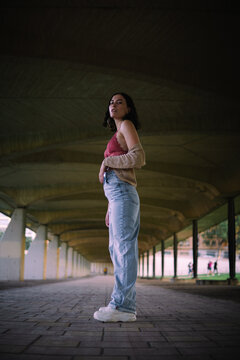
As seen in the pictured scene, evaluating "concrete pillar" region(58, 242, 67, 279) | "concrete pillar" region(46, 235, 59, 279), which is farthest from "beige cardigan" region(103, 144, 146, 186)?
"concrete pillar" region(58, 242, 67, 279)

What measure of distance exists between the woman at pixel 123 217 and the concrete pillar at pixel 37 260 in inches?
1147

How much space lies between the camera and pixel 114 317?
3.74m

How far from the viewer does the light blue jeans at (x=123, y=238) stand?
377cm

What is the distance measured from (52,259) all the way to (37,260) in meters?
6.81

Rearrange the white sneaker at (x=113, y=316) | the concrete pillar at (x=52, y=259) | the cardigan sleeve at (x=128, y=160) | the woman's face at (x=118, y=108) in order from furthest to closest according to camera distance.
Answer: the concrete pillar at (x=52, y=259), the woman's face at (x=118, y=108), the cardigan sleeve at (x=128, y=160), the white sneaker at (x=113, y=316)

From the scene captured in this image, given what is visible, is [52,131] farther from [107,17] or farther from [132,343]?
[132,343]

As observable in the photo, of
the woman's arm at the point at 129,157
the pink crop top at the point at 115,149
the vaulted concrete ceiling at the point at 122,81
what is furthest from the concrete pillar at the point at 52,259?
the woman's arm at the point at 129,157

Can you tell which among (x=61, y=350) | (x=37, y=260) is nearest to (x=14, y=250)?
(x=37, y=260)

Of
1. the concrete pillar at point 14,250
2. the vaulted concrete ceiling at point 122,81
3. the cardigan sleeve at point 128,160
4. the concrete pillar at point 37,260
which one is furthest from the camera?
the concrete pillar at point 37,260

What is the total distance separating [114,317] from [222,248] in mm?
72052

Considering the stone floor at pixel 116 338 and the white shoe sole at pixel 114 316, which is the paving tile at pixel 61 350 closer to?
the stone floor at pixel 116 338

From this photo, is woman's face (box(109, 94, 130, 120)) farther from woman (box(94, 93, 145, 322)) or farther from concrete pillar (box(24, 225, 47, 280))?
concrete pillar (box(24, 225, 47, 280))

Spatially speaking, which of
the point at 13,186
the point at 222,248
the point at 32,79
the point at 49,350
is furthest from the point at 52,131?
the point at 222,248

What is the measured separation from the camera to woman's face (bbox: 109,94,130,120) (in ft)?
13.7
